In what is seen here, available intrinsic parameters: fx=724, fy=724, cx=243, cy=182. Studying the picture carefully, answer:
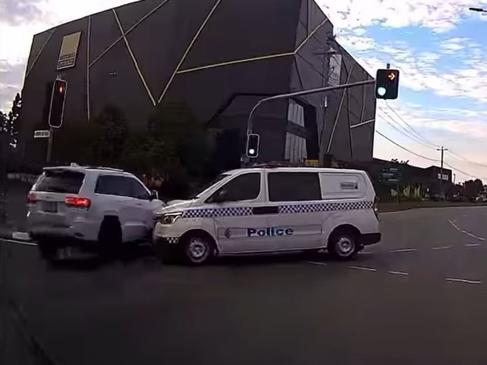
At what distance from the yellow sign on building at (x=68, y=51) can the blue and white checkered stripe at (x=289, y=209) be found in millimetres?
3162

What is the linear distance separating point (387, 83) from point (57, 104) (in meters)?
13.0

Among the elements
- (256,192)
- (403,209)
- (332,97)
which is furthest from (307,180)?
(332,97)

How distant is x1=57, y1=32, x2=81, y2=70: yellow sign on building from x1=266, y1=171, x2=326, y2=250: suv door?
423cm

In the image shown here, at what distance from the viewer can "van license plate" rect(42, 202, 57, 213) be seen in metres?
8.25

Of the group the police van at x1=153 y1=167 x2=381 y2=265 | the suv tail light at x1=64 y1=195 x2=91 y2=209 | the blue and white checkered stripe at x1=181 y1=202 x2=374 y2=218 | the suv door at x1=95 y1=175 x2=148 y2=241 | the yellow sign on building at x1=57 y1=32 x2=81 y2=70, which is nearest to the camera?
the suv tail light at x1=64 y1=195 x2=91 y2=209

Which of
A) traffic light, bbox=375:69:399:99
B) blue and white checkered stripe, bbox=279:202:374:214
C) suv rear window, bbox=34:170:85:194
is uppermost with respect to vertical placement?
traffic light, bbox=375:69:399:99

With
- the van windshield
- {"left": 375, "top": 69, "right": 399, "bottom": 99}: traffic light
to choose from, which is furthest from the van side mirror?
{"left": 375, "top": 69, "right": 399, "bottom": 99}: traffic light

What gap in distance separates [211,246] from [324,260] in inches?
97.7

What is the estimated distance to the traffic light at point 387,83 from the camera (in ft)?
64.2

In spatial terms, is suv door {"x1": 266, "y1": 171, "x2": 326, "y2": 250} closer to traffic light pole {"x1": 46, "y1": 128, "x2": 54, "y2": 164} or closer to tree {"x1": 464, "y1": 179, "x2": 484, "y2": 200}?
traffic light pole {"x1": 46, "y1": 128, "x2": 54, "y2": 164}

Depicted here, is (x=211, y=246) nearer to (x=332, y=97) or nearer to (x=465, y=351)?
(x=465, y=351)

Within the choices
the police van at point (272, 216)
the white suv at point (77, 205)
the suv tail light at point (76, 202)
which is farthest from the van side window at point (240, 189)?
the suv tail light at point (76, 202)

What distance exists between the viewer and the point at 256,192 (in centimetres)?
1259

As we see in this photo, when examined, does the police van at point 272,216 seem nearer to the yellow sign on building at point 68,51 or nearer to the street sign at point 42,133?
the yellow sign on building at point 68,51
